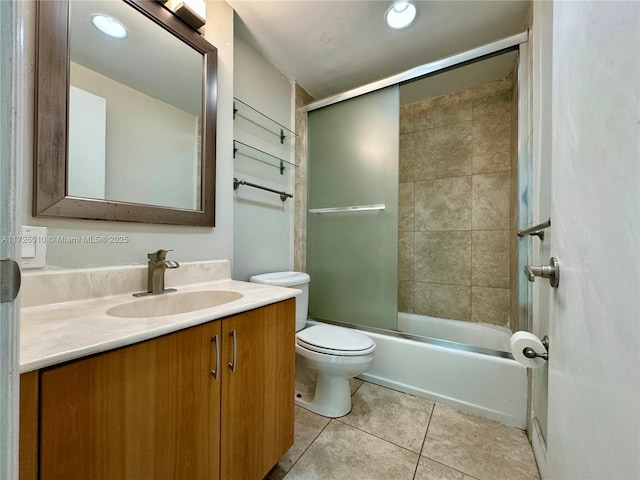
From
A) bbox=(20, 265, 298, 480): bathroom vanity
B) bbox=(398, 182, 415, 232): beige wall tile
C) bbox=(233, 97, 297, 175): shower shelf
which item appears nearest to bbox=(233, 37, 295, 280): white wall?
bbox=(233, 97, 297, 175): shower shelf

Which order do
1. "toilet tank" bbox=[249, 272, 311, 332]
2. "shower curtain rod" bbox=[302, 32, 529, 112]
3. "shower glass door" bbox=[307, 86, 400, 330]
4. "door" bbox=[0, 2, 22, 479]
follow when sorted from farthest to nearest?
"shower glass door" bbox=[307, 86, 400, 330], "toilet tank" bbox=[249, 272, 311, 332], "shower curtain rod" bbox=[302, 32, 529, 112], "door" bbox=[0, 2, 22, 479]

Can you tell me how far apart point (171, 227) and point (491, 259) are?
91.9 inches

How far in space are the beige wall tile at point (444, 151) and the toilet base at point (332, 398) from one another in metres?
1.91

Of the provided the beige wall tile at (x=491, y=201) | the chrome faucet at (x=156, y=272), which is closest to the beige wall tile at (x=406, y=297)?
the beige wall tile at (x=491, y=201)

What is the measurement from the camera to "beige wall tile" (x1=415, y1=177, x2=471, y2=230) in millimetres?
2215

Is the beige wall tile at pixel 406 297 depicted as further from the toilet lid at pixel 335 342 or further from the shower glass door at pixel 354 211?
the toilet lid at pixel 335 342

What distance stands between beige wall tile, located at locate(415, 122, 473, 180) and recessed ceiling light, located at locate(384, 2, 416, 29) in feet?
3.43

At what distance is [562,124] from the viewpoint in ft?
1.94

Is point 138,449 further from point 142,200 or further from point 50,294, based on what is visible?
point 142,200

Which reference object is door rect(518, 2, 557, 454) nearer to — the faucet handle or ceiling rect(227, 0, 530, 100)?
ceiling rect(227, 0, 530, 100)

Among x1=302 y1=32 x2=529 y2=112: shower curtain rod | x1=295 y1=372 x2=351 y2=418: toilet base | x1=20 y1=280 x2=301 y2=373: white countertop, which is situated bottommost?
x1=295 y1=372 x2=351 y2=418: toilet base

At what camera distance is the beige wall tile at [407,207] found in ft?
8.01

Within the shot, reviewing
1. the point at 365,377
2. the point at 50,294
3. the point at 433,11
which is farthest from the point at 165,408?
the point at 433,11

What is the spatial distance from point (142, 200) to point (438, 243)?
88.4 inches
